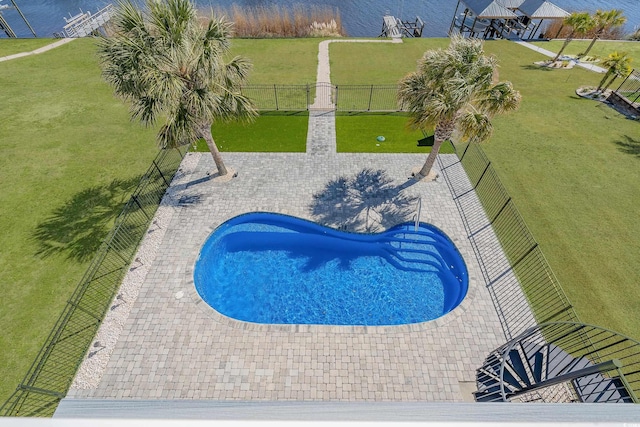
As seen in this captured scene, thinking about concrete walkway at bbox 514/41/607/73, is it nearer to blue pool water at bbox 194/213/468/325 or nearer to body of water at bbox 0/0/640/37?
body of water at bbox 0/0/640/37

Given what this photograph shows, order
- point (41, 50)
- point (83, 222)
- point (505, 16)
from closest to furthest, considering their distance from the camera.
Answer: point (83, 222), point (41, 50), point (505, 16)

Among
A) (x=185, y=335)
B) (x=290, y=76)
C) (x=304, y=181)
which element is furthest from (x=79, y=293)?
(x=290, y=76)

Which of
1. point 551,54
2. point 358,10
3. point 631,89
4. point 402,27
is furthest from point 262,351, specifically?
point 358,10

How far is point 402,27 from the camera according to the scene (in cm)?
4281

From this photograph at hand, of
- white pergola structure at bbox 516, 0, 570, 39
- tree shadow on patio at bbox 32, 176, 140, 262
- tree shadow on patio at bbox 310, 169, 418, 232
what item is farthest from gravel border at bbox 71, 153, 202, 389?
white pergola structure at bbox 516, 0, 570, 39

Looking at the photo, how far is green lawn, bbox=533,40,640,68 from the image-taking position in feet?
108

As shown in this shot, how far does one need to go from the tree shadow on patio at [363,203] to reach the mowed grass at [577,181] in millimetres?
6444

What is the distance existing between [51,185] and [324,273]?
16.4 metres

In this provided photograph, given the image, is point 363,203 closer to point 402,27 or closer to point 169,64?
point 169,64

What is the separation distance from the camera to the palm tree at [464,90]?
1223 cm

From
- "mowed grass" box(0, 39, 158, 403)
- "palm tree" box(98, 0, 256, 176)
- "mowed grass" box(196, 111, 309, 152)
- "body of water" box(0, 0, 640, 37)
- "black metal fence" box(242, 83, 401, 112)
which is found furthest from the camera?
"body of water" box(0, 0, 640, 37)

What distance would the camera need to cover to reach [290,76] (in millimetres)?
28125

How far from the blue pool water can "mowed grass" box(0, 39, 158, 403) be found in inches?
231

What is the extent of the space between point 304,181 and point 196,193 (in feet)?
19.9
